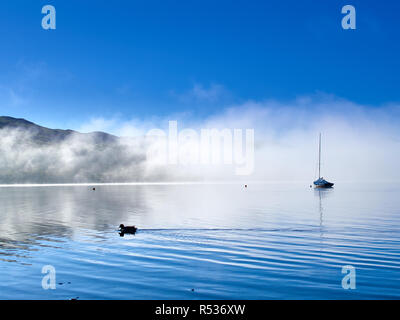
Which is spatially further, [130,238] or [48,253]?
[130,238]

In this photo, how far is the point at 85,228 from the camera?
55.5m

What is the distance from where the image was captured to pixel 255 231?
2048 inches

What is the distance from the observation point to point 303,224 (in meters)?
61.1

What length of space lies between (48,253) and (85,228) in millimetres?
19614

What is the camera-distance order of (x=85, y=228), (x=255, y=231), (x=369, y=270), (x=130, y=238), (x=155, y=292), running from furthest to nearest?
(x=85, y=228) < (x=255, y=231) < (x=130, y=238) < (x=369, y=270) < (x=155, y=292)

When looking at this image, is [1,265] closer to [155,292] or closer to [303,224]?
[155,292]
